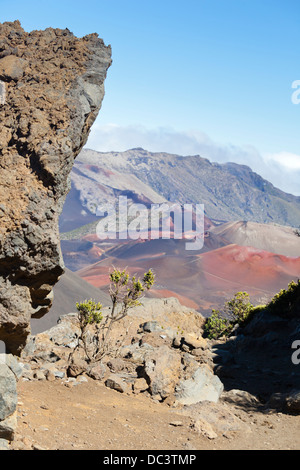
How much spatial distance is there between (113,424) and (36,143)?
5.45 metres

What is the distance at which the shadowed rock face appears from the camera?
6.61 metres

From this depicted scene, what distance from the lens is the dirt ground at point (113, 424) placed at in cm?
712

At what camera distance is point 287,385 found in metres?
13.8

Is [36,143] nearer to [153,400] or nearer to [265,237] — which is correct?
[153,400]

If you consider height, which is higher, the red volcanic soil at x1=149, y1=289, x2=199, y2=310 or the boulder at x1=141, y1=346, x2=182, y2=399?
the boulder at x1=141, y1=346, x2=182, y2=399

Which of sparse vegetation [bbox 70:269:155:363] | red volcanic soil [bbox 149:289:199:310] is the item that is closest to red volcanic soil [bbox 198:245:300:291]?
red volcanic soil [bbox 149:289:199:310]

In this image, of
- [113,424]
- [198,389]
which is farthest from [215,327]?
[113,424]

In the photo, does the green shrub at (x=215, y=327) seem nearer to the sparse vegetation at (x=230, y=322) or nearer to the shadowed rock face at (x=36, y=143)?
the sparse vegetation at (x=230, y=322)

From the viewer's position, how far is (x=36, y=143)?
22.9ft

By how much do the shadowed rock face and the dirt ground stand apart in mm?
1465

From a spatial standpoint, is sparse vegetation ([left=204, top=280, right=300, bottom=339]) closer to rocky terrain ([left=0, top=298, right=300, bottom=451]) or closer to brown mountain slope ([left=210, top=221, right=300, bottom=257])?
rocky terrain ([left=0, top=298, right=300, bottom=451])
